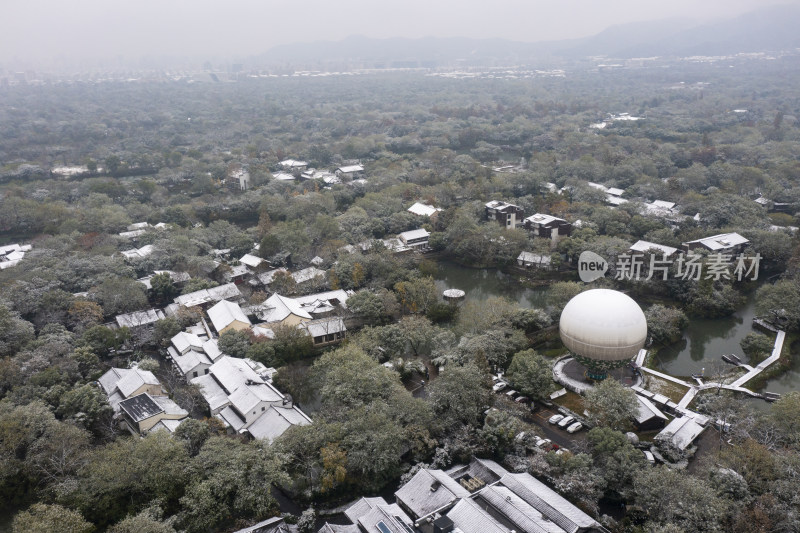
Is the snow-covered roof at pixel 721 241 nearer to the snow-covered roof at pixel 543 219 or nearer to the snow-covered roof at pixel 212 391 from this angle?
the snow-covered roof at pixel 543 219

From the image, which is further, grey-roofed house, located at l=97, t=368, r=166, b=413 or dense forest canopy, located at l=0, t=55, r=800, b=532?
grey-roofed house, located at l=97, t=368, r=166, b=413

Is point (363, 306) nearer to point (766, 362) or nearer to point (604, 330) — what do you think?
point (604, 330)

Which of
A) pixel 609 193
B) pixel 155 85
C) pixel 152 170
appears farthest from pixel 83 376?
pixel 155 85

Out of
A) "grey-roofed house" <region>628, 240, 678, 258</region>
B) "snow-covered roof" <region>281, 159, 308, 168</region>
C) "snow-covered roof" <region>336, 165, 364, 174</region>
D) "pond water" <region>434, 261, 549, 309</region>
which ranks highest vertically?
"snow-covered roof" <region>336, 165, 364, 174</region>

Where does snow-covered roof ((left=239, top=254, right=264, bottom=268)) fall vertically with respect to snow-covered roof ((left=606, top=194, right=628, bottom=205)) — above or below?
below

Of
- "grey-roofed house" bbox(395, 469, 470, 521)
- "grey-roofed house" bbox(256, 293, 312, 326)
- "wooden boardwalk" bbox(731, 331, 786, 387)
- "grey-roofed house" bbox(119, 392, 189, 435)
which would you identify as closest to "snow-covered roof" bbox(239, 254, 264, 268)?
"grey-roofed house" bbox(256, 293, 312, 326)

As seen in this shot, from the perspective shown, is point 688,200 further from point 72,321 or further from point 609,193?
point 72,321

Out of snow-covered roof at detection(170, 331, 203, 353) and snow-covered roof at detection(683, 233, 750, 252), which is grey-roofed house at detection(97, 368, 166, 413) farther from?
snow-covered roof at detection(683, 233, 750, 252)
